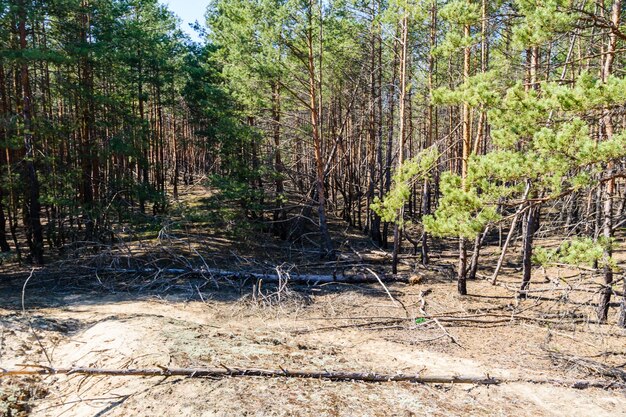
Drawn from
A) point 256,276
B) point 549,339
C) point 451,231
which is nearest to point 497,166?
point 451,231

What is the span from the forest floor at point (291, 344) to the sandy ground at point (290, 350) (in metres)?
0.03

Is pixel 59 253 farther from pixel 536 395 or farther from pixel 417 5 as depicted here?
pixel 536 395

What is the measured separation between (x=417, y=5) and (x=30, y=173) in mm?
13053

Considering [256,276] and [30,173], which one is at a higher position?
[30,173]

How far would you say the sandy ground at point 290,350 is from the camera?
532 centimetres

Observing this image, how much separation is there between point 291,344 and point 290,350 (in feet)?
1.48

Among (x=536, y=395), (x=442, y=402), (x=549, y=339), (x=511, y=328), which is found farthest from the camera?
(x=511, y=328)

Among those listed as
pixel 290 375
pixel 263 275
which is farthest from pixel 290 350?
pixel 263 275

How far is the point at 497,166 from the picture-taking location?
6.57m

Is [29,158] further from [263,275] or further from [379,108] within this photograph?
[379,108]

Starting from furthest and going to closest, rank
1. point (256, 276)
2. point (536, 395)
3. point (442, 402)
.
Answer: point (256, 276) < point (536, 395) < point (442, 402)

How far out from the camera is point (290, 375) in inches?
235

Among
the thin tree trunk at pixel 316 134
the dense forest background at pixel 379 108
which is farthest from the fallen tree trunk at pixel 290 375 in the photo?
the thin tree trunk at pixel 316 134

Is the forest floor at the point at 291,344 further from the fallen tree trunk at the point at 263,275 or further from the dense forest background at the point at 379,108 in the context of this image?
the dense forest background at the point at 379,108
